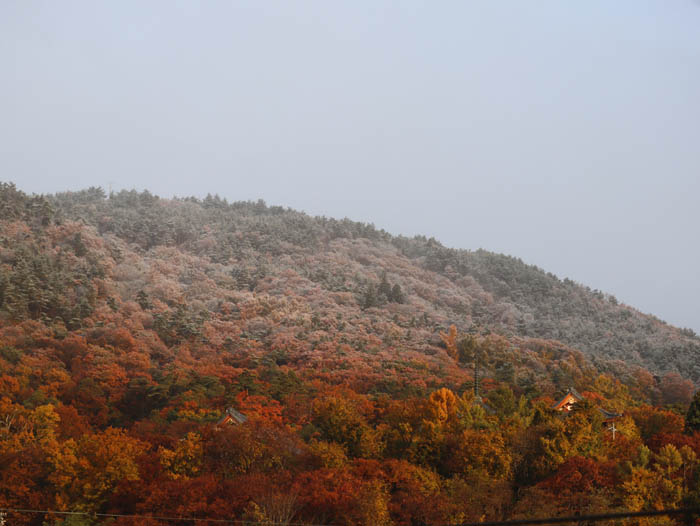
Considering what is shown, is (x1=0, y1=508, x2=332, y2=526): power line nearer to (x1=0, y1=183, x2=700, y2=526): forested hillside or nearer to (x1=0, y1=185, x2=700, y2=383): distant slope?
(x1=0, y1=183, x2=700, y2=526): forested hillside

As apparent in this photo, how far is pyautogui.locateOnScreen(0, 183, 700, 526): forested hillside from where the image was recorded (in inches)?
896

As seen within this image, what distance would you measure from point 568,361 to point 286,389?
80.3ft

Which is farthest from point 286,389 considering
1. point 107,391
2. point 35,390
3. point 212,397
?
point 35,390

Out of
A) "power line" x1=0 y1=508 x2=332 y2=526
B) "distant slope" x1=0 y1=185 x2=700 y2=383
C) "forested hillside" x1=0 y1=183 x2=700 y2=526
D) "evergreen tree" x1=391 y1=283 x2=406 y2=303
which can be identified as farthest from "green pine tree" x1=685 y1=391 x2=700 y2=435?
"evergreen tree" x1=391 y1=283 x2=406 y2=303

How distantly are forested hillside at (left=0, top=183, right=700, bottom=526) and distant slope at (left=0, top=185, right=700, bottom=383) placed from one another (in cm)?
31

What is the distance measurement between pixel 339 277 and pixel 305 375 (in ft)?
82.8

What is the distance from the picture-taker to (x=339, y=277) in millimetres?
66750

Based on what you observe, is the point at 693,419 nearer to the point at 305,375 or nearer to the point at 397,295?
the point at 305,375

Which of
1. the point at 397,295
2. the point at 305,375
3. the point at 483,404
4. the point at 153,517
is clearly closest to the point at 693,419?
the point at 483,404

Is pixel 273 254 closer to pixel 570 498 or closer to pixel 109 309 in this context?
pixel 109 309

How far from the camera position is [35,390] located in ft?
119

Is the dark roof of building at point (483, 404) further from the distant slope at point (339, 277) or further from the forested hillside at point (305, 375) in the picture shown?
the distant slope at point (339, 277)

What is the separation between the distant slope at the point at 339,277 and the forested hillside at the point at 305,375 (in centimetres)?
31

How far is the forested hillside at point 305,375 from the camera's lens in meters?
22.8
